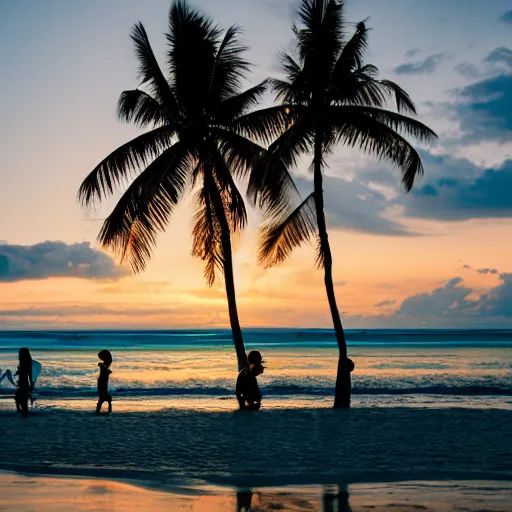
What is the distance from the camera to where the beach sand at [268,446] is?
961cm

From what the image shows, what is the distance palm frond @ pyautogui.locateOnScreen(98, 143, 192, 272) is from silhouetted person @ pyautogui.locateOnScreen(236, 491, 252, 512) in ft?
37.4

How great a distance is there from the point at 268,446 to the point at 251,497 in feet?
12.4

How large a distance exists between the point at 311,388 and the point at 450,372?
10.9 m

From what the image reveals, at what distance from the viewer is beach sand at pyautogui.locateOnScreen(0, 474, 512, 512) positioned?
23.8 ft

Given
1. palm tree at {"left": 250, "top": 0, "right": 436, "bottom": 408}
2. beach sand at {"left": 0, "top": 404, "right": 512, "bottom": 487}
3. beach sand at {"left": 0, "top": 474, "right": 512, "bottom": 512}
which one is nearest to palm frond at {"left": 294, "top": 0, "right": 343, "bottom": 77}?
palm tree at {"left": 250, "top": 0, "right": 436, "bottom": 408}

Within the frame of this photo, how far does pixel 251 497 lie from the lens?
7930 mm

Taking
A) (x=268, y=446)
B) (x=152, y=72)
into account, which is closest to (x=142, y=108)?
(x=152, y=72)

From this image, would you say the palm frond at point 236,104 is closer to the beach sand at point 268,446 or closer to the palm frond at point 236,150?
the palm frond at point 236,150

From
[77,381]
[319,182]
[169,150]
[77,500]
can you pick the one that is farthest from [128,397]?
[77,500]

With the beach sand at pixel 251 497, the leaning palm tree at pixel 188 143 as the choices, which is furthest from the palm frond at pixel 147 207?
the beach sand at pixel 251 497

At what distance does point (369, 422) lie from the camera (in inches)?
553

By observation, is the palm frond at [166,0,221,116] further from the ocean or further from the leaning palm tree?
the ocean

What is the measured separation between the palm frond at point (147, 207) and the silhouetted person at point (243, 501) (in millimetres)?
11401

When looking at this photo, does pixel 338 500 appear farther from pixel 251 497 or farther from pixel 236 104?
pixel 236 104
